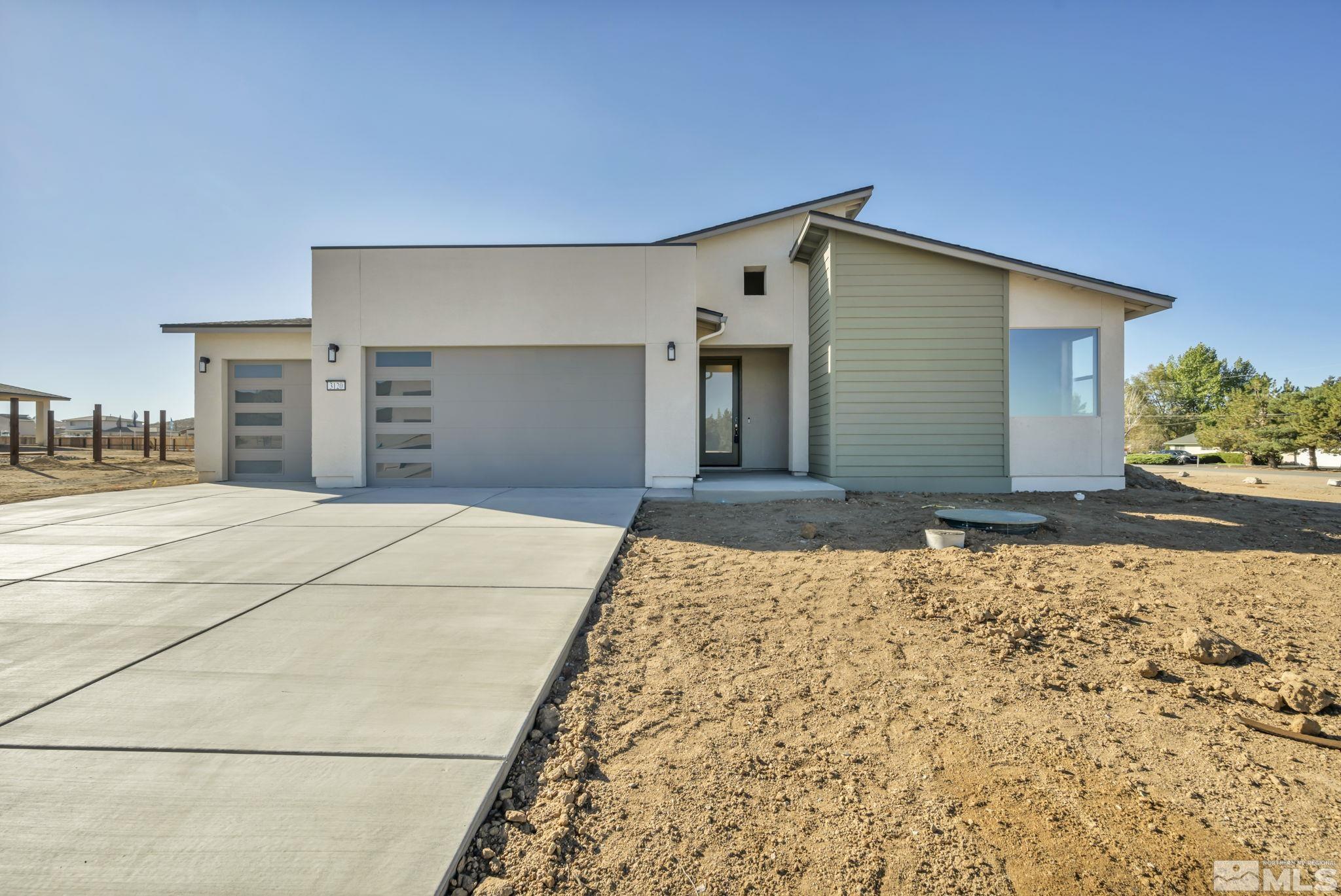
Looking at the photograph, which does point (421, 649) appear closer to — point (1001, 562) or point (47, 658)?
point (47, 658)

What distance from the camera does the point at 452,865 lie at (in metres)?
1.38

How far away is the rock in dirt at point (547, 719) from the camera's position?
213 centimetres

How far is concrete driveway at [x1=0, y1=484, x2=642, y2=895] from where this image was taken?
1425 mm

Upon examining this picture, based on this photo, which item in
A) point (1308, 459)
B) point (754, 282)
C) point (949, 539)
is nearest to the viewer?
point (949, 539)

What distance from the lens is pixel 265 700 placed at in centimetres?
220

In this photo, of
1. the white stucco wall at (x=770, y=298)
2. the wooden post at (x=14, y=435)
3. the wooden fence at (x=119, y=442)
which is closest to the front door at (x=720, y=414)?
the white stucco wall at (x=770, y=298)

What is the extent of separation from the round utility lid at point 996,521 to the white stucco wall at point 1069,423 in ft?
11.2

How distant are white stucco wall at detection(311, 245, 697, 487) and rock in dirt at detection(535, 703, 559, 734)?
20.0 ft

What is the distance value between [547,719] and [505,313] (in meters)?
7.35

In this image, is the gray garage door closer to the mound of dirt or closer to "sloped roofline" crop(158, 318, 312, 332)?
"sloped roofline" crop(158, 318, 312, 332)

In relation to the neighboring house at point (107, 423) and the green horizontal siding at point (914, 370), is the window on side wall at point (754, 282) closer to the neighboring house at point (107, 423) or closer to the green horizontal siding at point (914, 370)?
the green horizontal siding at point (914, 370)

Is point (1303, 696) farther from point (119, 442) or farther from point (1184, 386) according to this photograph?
point (1184, 386)

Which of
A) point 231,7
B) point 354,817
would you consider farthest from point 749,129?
point 354,817

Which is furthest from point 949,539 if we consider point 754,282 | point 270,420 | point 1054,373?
point 270,420
